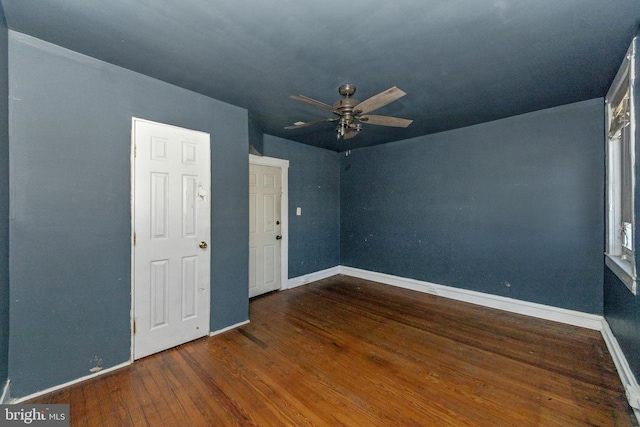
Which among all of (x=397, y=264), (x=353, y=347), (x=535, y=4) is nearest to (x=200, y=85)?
(x=535, y=4)

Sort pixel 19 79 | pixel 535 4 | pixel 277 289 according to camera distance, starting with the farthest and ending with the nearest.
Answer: pixel 277 289 < pixel 19 79 < pixel 535 4

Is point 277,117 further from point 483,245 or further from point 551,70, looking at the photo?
point 483,245

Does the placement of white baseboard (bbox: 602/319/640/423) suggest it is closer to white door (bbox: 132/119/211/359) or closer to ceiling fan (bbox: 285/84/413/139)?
ceiling fan (bbox: 285/84/413/139)

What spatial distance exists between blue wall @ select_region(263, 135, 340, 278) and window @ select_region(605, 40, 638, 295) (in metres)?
3.77

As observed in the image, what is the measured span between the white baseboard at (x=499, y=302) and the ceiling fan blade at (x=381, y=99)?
3154mm

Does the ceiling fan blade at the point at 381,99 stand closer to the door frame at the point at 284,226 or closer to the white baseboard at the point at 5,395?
the door frame at the point at 284,226

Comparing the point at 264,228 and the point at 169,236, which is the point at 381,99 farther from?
the point at 264,228

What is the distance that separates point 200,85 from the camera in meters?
2.50

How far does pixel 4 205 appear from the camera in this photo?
1.70 metres

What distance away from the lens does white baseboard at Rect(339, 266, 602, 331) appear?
2996 millimetres

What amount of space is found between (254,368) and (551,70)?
3583 mm

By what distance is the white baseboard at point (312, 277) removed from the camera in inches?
179

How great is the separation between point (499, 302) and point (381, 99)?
10.7 ft

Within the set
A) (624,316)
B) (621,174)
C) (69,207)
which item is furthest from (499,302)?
(69,207)
